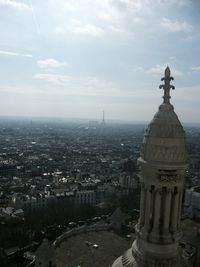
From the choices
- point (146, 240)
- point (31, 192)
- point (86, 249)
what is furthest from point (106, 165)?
point (146, 240)

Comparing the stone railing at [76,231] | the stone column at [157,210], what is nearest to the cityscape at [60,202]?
the stone railing at [76,231]

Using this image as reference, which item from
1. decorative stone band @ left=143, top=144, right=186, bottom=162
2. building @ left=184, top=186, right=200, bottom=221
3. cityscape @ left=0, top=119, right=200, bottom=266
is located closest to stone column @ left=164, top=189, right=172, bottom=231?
decorative stone band @ left=143, top=144, right=186, bottom=162

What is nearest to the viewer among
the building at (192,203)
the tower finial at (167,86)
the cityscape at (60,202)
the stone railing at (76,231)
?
the tower finial at (167,86)

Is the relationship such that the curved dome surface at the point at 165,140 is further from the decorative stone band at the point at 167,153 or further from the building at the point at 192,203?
the building at the point at 192,203

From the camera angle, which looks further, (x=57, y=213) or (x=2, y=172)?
(x=2, y=172)

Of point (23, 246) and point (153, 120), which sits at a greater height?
point (153, 120)

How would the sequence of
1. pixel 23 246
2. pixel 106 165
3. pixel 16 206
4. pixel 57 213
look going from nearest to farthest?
pixel 23 246 → pixel 57 213 → pixel 16 206 → pixel 106 165

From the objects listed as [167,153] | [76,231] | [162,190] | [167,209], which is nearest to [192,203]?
[76,231]

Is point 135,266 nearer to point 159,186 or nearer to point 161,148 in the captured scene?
point 159,186

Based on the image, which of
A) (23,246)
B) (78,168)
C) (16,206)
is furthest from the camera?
(78,168)
